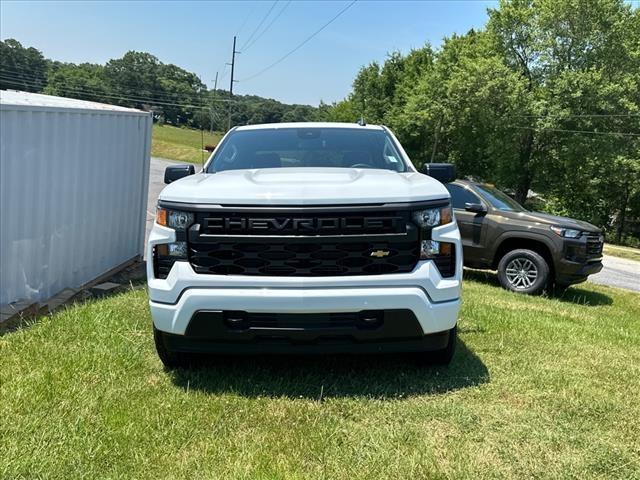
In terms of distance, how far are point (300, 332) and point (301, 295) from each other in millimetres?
231

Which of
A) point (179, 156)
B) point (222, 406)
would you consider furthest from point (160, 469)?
point (179, 156)

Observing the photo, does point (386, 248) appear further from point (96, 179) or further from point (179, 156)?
point (179, 156)

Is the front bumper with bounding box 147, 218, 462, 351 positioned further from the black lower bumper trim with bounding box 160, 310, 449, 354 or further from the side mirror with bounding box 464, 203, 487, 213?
the side mirror with bounding box 464, 203, 487, 213

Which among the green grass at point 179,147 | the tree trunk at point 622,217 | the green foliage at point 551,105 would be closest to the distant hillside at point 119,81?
the green grass at point 179,147

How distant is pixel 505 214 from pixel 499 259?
722 mm

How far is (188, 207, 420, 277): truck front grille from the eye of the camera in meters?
3.25

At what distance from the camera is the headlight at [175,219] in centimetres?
333

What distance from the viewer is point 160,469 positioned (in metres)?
2.57

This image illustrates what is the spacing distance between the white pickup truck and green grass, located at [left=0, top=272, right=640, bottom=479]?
13.9 inches

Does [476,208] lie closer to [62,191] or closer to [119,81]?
[62,191]

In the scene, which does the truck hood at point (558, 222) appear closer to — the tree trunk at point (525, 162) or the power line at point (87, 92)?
the tree trunk at point (525, 162)

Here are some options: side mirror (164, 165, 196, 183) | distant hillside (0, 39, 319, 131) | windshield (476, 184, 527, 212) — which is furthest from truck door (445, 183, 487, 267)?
distant hillside (0, 39, 319, 131)

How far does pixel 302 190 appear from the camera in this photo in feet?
10.8

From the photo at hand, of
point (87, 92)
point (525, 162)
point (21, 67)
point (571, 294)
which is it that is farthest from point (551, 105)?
point (21, 67)
